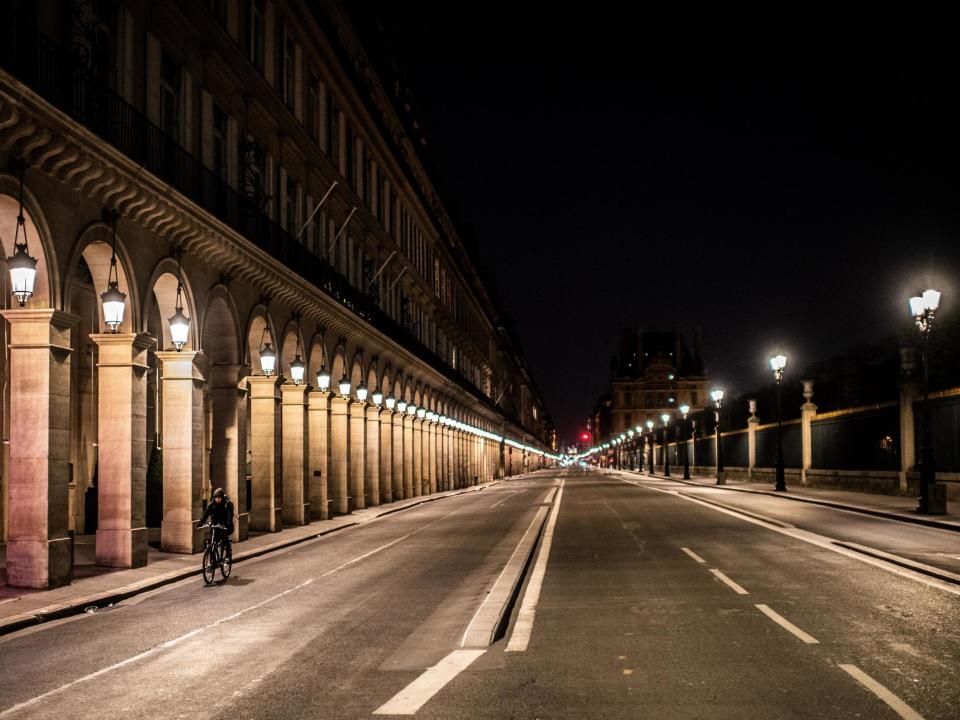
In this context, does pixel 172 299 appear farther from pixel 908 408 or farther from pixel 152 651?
pixel 908 408

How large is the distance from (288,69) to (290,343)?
9.40 meters

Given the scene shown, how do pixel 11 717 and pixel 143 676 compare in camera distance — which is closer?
pixel 11 717

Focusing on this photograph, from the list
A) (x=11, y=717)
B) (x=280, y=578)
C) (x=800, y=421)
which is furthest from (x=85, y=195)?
(x=800, y=421)

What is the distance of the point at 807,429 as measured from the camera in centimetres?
4834

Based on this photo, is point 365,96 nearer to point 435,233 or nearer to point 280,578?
point 435,233

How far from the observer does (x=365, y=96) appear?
44312mm

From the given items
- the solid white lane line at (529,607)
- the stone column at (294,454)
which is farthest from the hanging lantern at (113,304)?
the stone column at (294,454)

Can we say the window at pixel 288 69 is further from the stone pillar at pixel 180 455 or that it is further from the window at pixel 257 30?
the stone pillar at pixel 180 455

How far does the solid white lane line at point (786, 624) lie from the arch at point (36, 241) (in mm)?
11946

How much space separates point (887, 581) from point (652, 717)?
8.53 metres

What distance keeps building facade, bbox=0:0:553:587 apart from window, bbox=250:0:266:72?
0.09 metres

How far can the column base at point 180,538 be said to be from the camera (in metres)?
22.3

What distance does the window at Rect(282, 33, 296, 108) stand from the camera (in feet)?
108

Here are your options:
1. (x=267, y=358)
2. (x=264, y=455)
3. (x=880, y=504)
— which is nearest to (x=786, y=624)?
(x=267, y=358)
